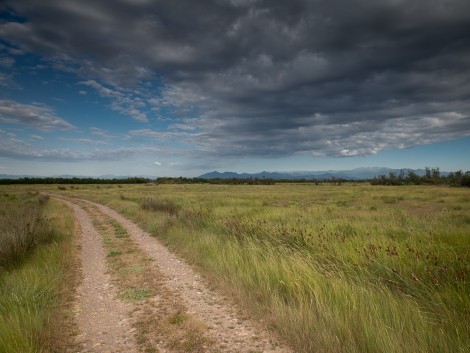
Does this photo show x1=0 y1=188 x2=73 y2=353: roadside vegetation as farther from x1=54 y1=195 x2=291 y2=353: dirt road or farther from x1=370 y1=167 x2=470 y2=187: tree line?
x1=370 y1=167 x2=470 y2=187: tree line

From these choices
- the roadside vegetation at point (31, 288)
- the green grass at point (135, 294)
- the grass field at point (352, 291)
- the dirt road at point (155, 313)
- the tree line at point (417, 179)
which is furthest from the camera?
the tree line at point (417, 179)

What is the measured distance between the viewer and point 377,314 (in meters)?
4.35

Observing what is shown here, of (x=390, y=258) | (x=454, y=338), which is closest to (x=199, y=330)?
(x=454, y=338)

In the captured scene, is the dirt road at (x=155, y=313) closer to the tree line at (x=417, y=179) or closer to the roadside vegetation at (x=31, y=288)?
the roadside vegetation at (x=31, y=288)

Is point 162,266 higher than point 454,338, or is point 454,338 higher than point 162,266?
point 454,338

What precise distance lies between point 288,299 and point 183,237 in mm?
6723

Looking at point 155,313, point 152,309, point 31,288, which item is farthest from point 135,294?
point 31,288

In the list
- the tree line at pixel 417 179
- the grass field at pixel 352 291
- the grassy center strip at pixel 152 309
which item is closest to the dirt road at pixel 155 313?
the grassy center strip at pixel 152 309

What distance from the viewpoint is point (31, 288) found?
5828 mm

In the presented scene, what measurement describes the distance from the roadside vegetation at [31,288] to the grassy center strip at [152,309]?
127 centimetres

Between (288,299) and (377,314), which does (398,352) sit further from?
(288,299)

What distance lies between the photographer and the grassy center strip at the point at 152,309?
438 centimetres

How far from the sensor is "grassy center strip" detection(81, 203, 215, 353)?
438cm

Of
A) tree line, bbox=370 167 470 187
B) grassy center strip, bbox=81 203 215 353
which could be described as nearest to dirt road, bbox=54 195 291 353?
grassy center strip, bbox=81 203 215 353
